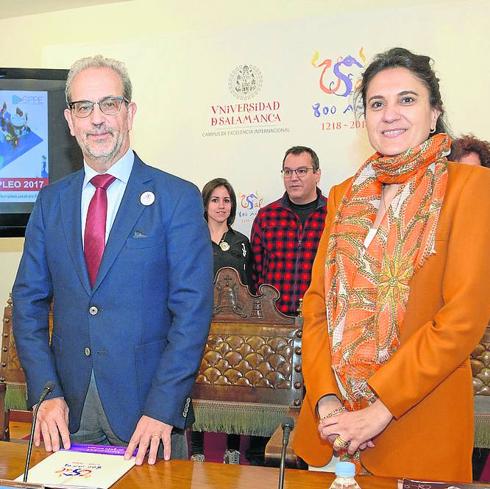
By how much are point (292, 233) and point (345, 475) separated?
9.31 feet

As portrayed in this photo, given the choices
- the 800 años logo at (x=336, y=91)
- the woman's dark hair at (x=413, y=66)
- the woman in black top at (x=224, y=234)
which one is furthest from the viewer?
the 800 años logo at (x=336, y=91)

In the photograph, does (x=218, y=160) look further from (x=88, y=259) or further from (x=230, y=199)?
(x=88, y=259)

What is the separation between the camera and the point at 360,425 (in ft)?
5.07

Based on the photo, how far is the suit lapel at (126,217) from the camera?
173 centimetres

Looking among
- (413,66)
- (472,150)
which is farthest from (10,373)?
(472,150)

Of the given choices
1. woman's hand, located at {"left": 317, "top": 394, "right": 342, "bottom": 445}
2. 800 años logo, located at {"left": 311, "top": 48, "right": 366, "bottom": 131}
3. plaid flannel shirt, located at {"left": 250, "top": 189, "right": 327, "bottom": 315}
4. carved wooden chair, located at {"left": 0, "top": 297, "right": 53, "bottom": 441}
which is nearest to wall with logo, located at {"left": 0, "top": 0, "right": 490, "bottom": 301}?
800 años logo, located at {"left": 311, "top": 48, "right": 366, "bottom": 131}

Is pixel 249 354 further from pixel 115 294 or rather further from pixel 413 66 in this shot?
pixel 413 66

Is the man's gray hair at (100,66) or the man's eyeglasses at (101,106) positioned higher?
the man's gray hair at (100,66)

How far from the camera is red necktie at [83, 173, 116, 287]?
69.8 inches

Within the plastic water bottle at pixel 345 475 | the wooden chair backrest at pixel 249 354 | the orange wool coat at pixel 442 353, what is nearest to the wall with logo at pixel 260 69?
the wooden chair backrest at pixel 249 354

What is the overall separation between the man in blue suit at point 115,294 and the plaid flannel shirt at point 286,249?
2.16 m

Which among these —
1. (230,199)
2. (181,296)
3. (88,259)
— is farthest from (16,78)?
(181,296)

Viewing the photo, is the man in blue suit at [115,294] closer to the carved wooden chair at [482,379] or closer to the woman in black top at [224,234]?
the carved wooden chair at [482,379]

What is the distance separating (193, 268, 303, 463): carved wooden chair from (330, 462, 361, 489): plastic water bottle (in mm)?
1115
